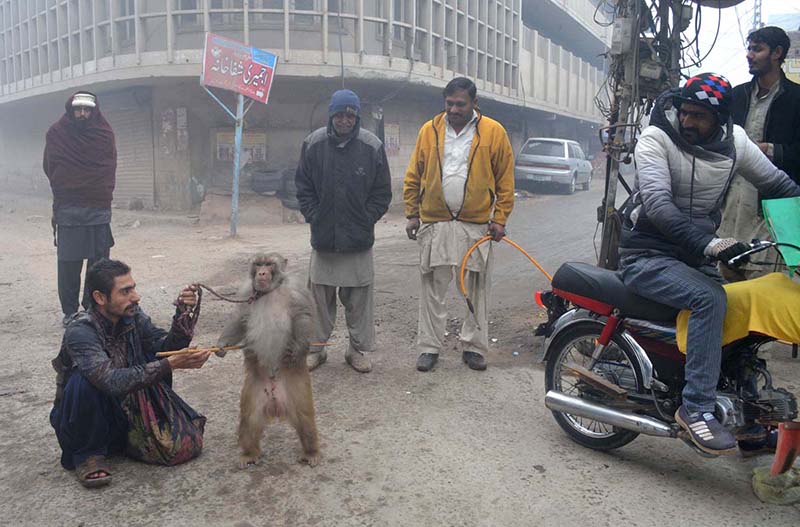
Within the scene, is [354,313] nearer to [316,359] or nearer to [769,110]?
[316,359]

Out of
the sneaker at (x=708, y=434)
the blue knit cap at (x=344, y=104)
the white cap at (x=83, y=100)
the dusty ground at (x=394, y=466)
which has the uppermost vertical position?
the white cap at (x=83, y=100)

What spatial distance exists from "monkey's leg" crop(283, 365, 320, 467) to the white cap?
3726 millimetres

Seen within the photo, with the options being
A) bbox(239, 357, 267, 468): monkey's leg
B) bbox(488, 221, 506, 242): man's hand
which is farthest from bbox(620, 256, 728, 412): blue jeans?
bbox(239, 357, 267, 468): monkey's leg

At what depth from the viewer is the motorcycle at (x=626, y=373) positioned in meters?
3.15

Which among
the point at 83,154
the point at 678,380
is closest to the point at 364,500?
the point at 678,380

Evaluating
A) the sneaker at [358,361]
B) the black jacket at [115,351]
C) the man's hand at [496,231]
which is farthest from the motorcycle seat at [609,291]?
the black jacket at [115,351]

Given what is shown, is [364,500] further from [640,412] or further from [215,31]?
[215,31]

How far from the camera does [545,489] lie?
3.21m

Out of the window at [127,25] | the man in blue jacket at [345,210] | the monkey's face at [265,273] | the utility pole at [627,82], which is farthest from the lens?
the window at [127,25]

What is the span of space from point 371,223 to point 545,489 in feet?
7.83

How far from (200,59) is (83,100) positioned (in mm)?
8189

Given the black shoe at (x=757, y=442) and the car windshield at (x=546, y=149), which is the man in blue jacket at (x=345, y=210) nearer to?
the black shoe at (x=757, y=442)

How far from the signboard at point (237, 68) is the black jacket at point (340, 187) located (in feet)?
22.6

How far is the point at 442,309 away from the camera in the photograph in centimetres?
502
